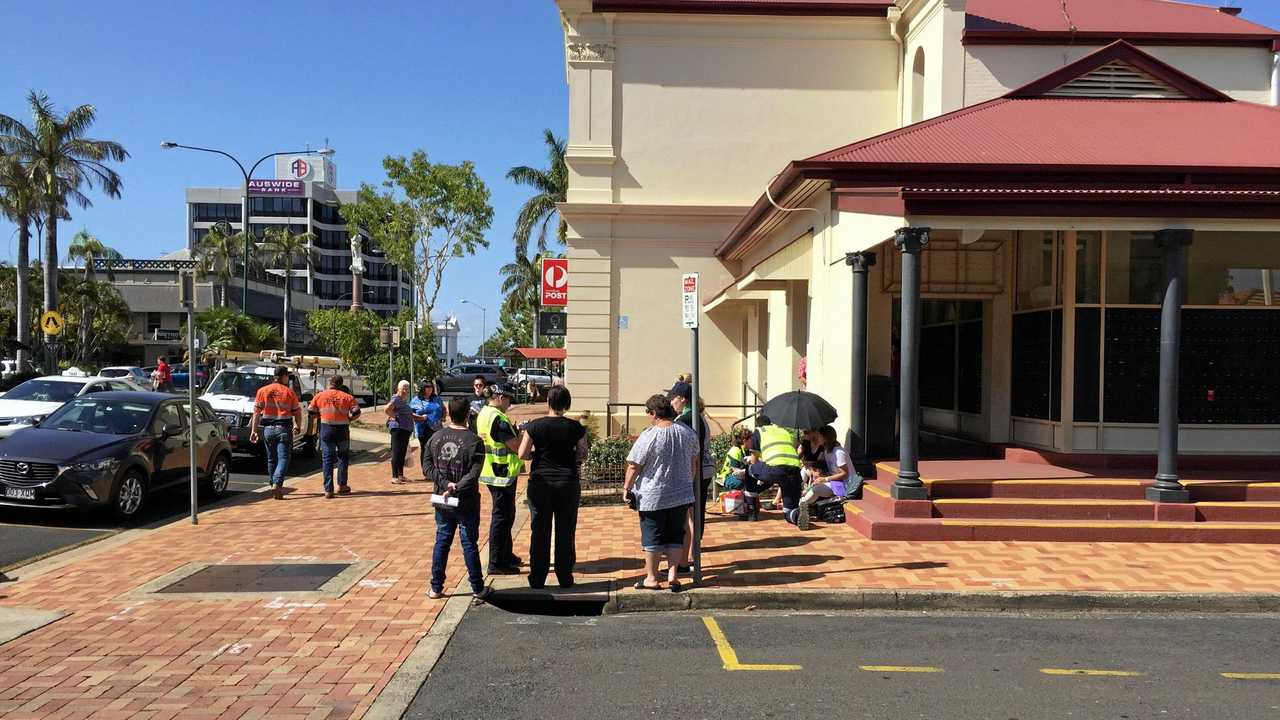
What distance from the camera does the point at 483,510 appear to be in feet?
36.8

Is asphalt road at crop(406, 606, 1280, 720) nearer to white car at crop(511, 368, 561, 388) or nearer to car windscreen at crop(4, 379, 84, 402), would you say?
car windscreen at crop(4, 379, 84, 402)

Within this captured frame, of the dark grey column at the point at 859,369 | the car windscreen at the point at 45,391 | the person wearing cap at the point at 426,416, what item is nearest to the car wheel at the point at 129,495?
the person wearing cap at the point at 426,416

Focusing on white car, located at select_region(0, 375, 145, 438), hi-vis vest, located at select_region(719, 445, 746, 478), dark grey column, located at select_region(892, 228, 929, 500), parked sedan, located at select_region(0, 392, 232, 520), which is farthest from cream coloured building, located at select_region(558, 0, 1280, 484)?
white car, located at select_region(0, 375, 145, 438)

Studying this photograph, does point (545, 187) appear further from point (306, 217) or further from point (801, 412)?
point (306, 217)

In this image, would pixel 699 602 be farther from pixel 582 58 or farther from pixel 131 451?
pixel 582 58

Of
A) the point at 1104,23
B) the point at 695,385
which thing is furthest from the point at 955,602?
the point at 1104,23

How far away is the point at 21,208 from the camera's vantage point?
35344 millimetres

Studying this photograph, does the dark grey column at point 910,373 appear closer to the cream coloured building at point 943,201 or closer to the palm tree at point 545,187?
the cream coloured building at point 943,201

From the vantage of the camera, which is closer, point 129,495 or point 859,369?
point 129,495

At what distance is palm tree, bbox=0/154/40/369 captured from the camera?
115 ft

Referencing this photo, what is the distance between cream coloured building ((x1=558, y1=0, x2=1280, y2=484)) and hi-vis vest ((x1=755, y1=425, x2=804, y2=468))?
150 centimetres

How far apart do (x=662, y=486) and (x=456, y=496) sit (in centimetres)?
160

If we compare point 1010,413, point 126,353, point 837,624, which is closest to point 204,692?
point 837,624

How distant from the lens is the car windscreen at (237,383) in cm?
1805
